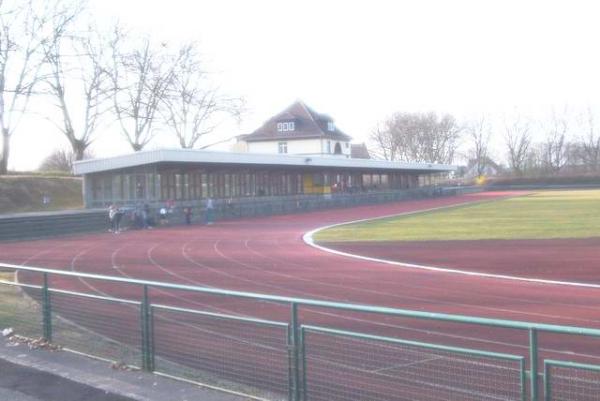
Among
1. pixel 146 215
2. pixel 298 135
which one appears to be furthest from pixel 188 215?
pixel 298 135

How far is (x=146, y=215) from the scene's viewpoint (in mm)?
39938

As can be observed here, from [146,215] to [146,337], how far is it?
32.8 m

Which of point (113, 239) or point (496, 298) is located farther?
point (113, 239)

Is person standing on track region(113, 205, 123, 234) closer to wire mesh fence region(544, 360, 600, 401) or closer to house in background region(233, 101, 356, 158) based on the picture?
wire mesh fence region(544, 360, 600, 401)

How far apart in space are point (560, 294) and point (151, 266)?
11.4m

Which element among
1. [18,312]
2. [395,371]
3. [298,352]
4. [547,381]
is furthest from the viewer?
[18,312]

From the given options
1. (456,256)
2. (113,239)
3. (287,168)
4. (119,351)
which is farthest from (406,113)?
(119,351)

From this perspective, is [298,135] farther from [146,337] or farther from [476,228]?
[146,337]

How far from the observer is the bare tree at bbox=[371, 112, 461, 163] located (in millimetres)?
115938

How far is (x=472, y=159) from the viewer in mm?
132375

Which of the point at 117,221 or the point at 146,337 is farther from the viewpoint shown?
the point at 117,221

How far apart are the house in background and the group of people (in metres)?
46.6

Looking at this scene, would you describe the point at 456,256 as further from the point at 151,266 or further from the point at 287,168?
the point at 287,168

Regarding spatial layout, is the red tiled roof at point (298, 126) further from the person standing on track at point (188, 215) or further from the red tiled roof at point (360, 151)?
the person standing on track at point (188, 215)
